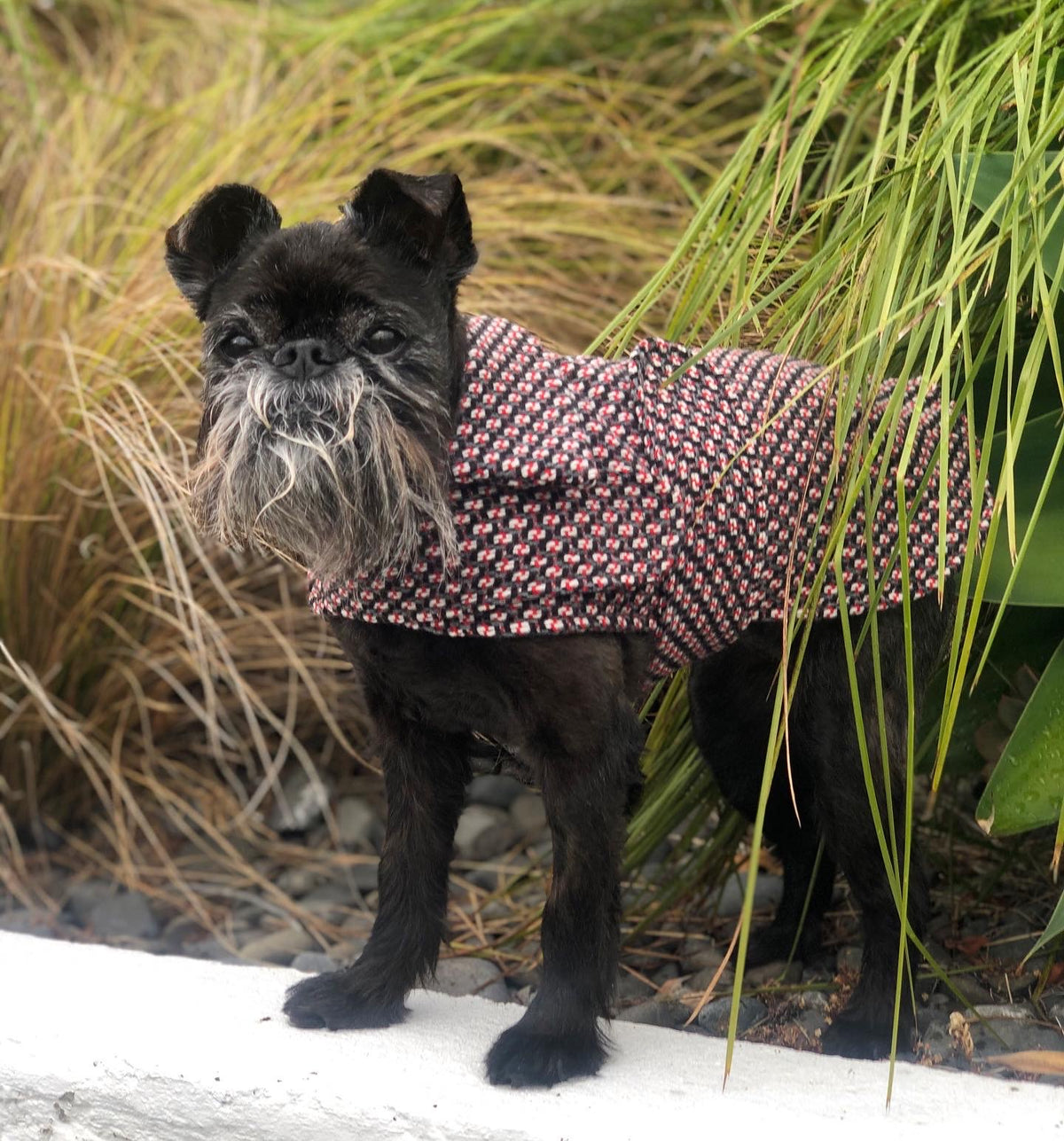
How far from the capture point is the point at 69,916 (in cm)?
335

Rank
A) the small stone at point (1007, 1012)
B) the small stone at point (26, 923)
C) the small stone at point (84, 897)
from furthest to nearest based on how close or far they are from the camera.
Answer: the small stone at point (84, 897), the small stone at point (26, 923), the small stone at point (1007, 1012)

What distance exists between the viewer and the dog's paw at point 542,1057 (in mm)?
2025

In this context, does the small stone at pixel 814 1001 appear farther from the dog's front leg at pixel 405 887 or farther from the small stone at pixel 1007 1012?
the dog's front leg at pixel 405 887

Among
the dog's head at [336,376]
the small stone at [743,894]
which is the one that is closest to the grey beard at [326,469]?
the dog's head at [336,376]

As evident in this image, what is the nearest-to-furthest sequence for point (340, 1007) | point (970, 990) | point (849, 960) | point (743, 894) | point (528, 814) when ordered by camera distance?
point (340, 1007), point (970, 990), point (849, 960), point (743, 894), point (528, 814)

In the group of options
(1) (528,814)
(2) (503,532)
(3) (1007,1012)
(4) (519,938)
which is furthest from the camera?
(1) (528,814)

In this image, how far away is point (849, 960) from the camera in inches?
103

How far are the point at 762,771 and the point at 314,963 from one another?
1060 millimetres

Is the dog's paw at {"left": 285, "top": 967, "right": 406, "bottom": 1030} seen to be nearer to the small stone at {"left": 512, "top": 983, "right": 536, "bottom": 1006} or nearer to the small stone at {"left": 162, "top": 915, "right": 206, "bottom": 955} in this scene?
the small stone at {"left": 512, "top": 983, "right": 536, "bottom": 1006}

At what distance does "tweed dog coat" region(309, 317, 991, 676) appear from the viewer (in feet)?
6.32

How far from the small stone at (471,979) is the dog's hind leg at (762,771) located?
47 centimetres

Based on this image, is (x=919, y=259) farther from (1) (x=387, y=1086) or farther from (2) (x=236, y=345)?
(1) (x=387, y=1086)

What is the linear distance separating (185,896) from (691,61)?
8.95 feet

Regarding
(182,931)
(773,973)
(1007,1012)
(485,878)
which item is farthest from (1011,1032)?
(182,931)
